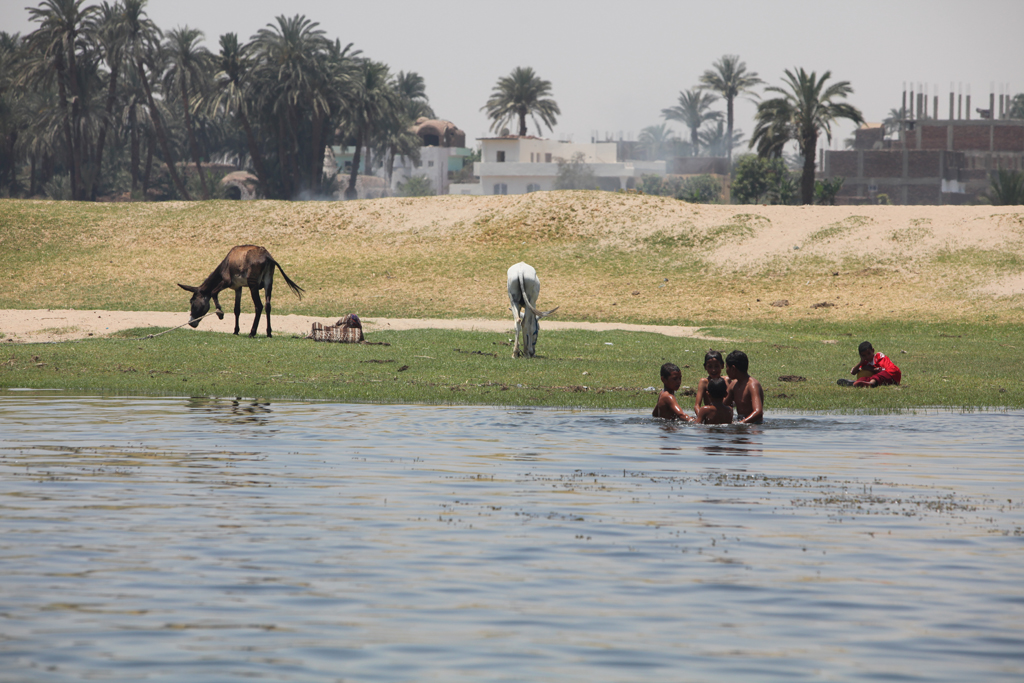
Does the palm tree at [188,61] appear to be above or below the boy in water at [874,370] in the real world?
above

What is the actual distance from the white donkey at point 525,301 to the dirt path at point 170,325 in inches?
241

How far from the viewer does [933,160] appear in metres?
102

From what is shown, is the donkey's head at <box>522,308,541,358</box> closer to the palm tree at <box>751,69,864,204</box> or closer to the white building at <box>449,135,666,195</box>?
the palm tree at <box>751,69,864,204</box>

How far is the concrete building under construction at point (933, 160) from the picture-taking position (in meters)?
103

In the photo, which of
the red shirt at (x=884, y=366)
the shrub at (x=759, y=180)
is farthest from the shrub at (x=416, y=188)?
the red shirt at (x=884, y=366)

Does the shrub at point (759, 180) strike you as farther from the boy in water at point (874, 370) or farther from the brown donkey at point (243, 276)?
the boy in water at point (874, 370)

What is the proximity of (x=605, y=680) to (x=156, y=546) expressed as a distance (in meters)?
4.14

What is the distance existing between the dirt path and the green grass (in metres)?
1.74

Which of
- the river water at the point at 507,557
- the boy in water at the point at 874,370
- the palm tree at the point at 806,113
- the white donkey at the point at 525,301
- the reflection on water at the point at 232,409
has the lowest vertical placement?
the river water at the point at 507,557

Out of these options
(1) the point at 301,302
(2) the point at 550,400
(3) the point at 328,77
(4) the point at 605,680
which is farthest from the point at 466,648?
(3) the point at 328,77

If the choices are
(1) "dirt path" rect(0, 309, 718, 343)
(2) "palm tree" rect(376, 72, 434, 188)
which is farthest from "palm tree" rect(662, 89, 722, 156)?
(1) "dirt path" rect(0, 309, 718, 343)

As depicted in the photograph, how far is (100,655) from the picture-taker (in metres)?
6.05

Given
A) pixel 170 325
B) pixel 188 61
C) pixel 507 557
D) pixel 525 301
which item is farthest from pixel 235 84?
pixel 507 557

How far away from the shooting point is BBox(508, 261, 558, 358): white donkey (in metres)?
24.2
